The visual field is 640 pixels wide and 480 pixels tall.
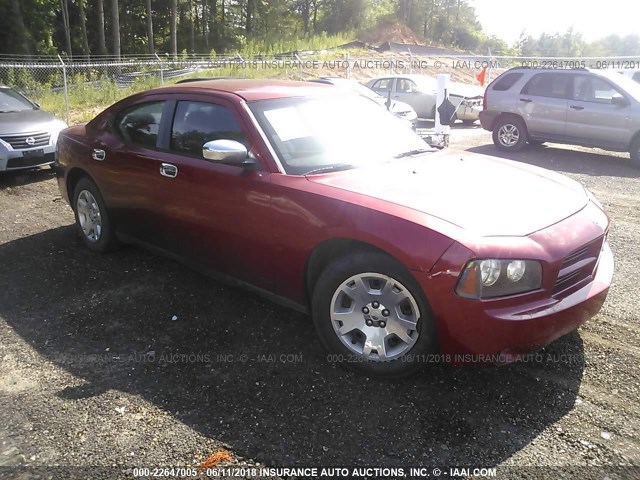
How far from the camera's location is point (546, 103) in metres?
10.5

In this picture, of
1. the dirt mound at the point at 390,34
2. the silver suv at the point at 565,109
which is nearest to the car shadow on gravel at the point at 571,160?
the silver suv at the point at 565,109

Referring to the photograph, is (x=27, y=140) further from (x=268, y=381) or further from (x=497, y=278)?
(x=497, y=278)

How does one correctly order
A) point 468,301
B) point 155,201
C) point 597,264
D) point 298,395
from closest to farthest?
point 468,301 < point 298,395 < point 597,264 < point 155,201

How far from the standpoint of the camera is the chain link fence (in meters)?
15.2

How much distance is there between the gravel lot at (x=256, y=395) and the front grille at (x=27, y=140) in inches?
179

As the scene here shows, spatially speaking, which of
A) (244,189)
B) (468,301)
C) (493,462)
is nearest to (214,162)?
(244,189)

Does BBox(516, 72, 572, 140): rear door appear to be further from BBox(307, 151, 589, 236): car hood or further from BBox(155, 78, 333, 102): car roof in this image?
BBox(155, 78, 333, 102): car roof

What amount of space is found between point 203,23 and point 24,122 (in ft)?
151

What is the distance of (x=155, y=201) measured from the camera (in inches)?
167

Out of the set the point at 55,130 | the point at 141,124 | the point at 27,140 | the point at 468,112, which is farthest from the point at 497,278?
the point at 468,112

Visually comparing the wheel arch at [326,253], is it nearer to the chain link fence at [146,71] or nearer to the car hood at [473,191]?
the car hood at [473,191]

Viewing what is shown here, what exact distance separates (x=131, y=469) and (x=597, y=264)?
2823mm

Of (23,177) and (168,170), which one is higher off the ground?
(168,170)

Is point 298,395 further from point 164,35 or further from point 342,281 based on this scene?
point 164,35
